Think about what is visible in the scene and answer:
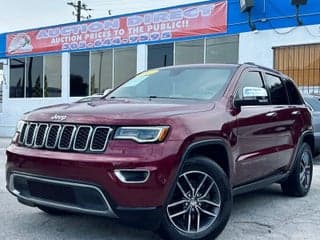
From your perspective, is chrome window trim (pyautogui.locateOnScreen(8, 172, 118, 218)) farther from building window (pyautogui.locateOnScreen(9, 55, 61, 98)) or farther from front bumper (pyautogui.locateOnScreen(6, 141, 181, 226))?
building window (pyautogui.locateOnScreen(9, 55, 61, 98))

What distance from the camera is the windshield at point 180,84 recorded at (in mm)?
5211

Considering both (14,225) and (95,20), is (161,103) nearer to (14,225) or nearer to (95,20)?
(14,225)

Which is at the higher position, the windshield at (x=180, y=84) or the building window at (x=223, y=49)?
the building window at (x=223, y=49)

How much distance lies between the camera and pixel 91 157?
160 inches

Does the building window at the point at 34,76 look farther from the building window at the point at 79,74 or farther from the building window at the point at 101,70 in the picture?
the building window at the point at 101,70

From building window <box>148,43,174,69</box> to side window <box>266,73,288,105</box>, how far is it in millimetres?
11899

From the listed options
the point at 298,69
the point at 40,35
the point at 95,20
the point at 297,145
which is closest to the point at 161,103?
the point at 297,145

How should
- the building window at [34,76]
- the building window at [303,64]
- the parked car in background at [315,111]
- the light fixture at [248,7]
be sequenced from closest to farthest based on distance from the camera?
the parked car in background at [315,111] → the building window at [303,64] → the light fixture at [248,7] → the building window at [34,76]

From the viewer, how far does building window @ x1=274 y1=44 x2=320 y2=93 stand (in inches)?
585

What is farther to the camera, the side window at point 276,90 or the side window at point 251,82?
the side window at point 276,90

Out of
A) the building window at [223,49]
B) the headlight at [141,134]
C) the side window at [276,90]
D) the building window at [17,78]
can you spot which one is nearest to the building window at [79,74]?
the building window at [17,78]

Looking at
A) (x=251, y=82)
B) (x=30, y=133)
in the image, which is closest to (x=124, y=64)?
(x=251, y=82)

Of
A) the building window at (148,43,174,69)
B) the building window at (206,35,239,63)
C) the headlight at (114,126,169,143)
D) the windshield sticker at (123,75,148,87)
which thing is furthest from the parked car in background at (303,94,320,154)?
the building window at (148,43,174,69)

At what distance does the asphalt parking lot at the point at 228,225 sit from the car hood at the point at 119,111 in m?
1.14
